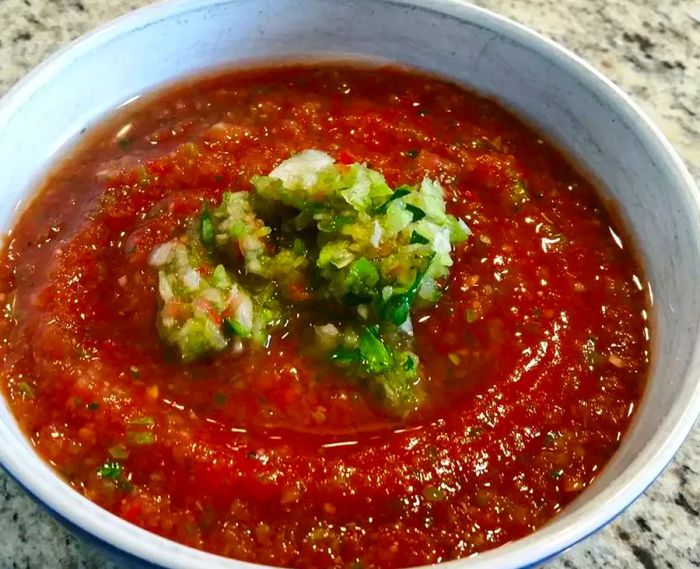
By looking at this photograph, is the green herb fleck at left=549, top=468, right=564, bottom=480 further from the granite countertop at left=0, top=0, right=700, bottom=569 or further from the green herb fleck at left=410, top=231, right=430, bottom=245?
the green herb fleck at left=410, top=231, right=430, bottom=245

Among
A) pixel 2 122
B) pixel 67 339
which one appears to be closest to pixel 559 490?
pixel 67 339

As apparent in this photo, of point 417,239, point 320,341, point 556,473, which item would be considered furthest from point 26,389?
point 556,473

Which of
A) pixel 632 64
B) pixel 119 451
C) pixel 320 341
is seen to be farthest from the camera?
pixel 632 64

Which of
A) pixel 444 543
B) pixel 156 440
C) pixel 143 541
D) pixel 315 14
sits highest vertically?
pixel 315 14

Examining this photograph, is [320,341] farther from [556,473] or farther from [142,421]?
[556,473]

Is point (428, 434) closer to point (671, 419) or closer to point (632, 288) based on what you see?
point (671, 419)

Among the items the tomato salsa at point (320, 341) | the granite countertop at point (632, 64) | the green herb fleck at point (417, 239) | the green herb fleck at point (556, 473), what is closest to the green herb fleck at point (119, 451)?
the tomato salsa at point (320, 341)
